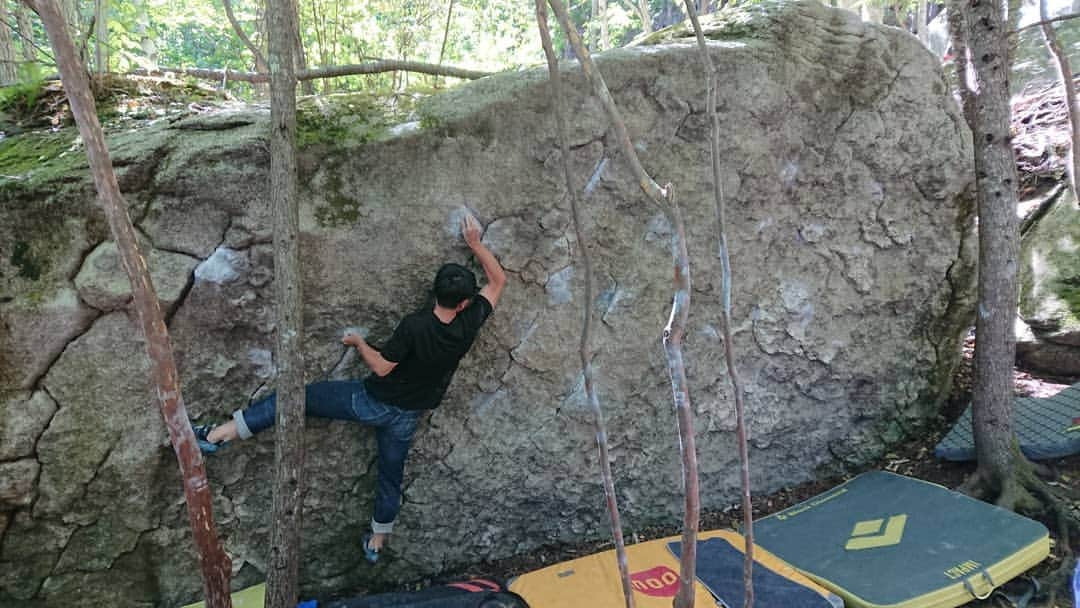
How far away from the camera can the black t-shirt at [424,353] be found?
2.38 m

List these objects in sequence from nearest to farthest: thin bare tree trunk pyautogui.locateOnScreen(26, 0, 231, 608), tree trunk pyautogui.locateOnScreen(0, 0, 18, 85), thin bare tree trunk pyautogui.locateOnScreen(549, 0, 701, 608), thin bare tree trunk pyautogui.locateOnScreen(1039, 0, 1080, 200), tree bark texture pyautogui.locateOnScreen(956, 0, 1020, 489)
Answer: thin bare tree trunk pyautogui.locateOnScreen(549, 0, 701, 608)
thin bare tree trunk pyautogui.locateOnScreen(26, 0, 231, 608)
tree bark texture pyautogui.locateOnScreen(956, 0, 1020, 489)
tree trunk pyautogui.locateOnScreen(0, 0, 18, 85)
thin bare tree trunk pyautogui.locateOnScreen(1039, 0, 1080, 200)

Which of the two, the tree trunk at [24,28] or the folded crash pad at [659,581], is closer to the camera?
the folded crash pad at [659,581]

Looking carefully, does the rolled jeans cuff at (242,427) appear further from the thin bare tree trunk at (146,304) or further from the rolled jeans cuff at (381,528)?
the rolled jeans cuff at (381,528)

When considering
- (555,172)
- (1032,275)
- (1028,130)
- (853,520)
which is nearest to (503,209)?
(555,172)

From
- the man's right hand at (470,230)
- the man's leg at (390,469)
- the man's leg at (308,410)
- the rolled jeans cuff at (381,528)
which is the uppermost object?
the man's right hand at (470,230)

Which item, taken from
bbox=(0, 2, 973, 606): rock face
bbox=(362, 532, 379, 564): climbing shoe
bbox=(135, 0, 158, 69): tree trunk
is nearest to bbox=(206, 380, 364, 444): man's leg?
bbox=(0, 2, 973, 606): rock face

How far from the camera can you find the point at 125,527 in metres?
2.36

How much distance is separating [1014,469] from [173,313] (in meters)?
3.60

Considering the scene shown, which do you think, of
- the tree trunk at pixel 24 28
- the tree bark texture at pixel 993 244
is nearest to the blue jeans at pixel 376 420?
the tree trunk at pixel 24 28

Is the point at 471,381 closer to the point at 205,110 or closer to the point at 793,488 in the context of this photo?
the point at 205,110

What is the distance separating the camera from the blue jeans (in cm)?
235

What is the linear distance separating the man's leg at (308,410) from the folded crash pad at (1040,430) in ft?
A: 9.43

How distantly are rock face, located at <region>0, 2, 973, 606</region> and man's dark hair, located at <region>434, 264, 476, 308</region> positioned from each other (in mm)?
201

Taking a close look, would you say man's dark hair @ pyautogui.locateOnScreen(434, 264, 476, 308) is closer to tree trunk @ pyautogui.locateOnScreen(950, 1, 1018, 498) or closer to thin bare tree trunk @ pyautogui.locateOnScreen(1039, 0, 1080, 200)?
tree trunk @ pyautogui.locateOnScreen(950, 1, 1018, 498)
